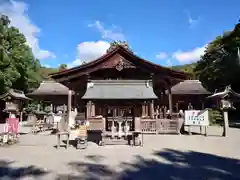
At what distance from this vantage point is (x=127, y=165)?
6.65 meters

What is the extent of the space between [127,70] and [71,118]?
5.89m

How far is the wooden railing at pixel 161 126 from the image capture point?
13805 mm

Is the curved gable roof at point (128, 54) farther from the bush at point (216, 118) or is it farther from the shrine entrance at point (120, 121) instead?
the bush at point (216, 118)

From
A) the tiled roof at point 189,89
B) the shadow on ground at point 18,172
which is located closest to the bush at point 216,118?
the tiled roof at point 189,89

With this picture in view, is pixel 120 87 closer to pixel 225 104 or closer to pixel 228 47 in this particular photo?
pixel 225 104

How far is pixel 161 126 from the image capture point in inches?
552

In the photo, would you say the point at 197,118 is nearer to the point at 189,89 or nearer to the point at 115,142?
the point at 115,142

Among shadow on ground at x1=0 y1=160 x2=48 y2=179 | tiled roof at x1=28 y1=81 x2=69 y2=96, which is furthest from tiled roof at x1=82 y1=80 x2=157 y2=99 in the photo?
tiled roof at x1=28 y1=81 x2=69 y2=96

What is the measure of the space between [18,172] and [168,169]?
14.3 ft

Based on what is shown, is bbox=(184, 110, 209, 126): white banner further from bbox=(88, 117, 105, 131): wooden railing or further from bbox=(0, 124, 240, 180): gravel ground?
bbox=(88, 117, 105, 131): wooden railing

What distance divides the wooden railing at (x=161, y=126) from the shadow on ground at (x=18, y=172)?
339 inches

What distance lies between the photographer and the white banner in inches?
526

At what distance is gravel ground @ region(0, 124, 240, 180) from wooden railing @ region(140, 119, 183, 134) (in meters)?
A: 3.68

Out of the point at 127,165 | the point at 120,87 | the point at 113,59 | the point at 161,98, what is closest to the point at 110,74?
the point at 113,59
